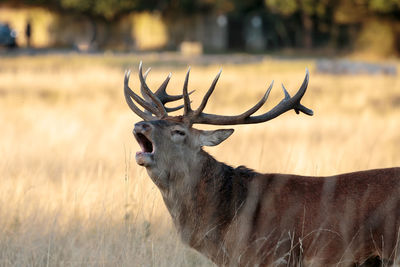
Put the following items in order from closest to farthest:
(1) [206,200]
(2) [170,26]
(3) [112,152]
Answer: (1) [206,200] < (3) [112,152] < (2) [170,26]

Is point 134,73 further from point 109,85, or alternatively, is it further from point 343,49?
point 343,49

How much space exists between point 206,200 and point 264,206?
0.44m

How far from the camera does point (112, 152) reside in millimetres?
10195

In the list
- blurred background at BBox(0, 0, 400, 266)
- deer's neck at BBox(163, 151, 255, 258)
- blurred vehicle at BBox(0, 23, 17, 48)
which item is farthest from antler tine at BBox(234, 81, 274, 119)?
blurred vehicle at BBox(0, 23, 17, 48)

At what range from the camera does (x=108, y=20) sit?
55.5m

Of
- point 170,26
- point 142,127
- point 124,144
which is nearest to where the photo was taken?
point 142,127

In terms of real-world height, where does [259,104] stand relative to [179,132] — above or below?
above

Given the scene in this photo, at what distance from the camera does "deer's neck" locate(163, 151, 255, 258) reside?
5.27 metres

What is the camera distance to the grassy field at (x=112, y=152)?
5926mm

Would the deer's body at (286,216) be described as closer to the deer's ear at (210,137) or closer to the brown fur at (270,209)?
the brown fur at (270,209)

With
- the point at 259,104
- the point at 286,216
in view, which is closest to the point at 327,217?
the point at 286,216

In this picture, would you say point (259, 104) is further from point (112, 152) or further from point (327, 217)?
point (112, 152)

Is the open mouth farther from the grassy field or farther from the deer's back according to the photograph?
the deer's back

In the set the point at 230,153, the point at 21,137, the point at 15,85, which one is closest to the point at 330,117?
the point at 230,153
